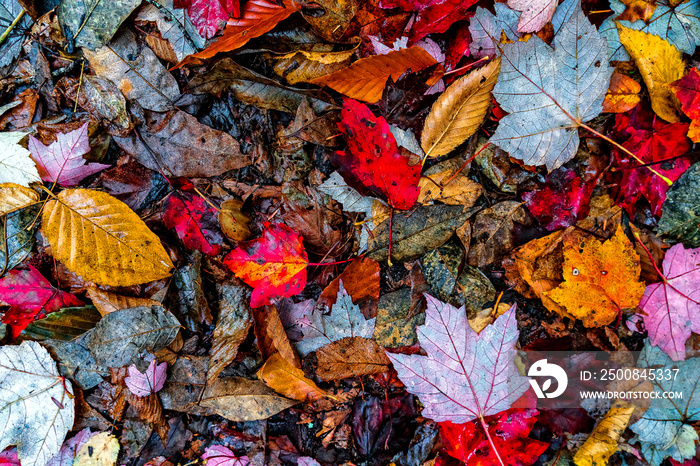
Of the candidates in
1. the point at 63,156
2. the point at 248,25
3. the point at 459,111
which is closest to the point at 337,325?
the point at 459,111

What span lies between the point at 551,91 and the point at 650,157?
0.57 m

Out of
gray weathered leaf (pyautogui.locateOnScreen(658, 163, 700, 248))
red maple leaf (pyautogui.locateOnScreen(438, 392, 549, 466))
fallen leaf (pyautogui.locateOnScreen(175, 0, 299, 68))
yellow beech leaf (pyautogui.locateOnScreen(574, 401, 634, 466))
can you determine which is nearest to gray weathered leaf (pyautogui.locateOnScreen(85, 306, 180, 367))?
fallen leaf (pyautogui.locateOnScreen(175, 0, 299, 68))

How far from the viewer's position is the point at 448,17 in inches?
60.9

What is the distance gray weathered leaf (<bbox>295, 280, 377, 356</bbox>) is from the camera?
5.74 ft

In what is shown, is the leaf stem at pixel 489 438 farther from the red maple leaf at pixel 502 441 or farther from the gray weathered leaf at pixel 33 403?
the gray weathered leaf at pixel 33 403

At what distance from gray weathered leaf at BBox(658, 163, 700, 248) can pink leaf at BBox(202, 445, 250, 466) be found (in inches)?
93.0

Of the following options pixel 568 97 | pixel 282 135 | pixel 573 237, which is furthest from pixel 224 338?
pixel 568 97

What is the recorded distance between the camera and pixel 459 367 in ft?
5.31

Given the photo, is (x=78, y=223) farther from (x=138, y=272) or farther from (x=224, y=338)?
(x=224, y=338)

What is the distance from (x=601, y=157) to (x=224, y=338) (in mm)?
2033

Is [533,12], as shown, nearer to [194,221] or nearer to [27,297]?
[194,221]

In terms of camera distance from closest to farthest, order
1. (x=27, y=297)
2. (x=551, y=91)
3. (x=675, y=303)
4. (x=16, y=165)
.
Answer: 1. (x=551, y=91)
2. (x=675, y=303)
3. (x=16, y=165)
4. (x=27, y=297)

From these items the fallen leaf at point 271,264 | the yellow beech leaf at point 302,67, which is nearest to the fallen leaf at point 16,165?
the fallen leaf at point 271,264

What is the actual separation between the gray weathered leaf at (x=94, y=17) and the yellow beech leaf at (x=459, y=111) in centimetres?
151
